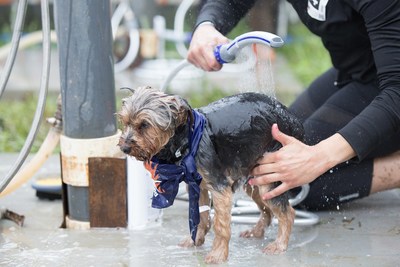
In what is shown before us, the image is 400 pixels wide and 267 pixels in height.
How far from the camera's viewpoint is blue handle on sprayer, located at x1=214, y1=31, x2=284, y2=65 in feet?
11.0

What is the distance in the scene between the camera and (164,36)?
840cm

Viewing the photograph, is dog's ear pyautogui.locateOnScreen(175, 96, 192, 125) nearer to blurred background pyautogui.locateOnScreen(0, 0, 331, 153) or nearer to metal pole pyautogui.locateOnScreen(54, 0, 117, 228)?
metal pole pyautogui.locateOnScreen(54, 0, 117, 228)

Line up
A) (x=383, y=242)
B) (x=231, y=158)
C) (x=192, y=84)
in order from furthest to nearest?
1. (x=192, y=84)
2. (x=383, y=242)
3. (x=231, y=158)

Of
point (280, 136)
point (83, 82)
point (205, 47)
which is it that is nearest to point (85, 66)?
point (83, 82)

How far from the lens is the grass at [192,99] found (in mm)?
6035

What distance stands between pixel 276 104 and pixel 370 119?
0.41 meters

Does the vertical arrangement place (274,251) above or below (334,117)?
below

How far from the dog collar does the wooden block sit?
1.67 ft

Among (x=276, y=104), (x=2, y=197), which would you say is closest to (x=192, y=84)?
(x=2, y=197)

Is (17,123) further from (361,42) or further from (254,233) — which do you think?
(361,42)

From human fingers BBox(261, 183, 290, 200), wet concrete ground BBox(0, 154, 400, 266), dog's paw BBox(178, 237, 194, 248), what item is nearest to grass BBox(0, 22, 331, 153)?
wet concrete ground BBox(0, 154, 400, 266)

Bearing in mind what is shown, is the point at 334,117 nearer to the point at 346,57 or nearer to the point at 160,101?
the point at 346,57

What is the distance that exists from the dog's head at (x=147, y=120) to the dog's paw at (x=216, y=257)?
593 millimetres

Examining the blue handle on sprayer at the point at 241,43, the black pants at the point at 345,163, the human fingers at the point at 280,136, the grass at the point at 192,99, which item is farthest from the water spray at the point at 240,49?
the grass at the point at 192,99
